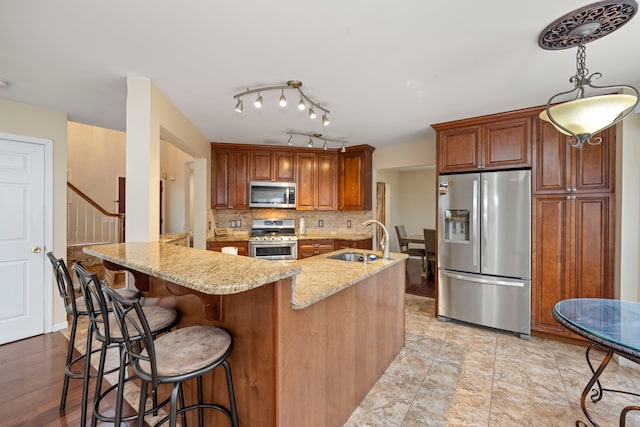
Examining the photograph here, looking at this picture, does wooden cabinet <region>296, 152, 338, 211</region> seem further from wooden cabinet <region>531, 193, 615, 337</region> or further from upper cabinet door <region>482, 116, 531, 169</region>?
wooden cabinet <region>531, 193, 615, 337</region>

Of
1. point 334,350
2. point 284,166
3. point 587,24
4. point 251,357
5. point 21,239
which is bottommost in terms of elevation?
point 334,350

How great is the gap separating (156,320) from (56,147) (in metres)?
2.81

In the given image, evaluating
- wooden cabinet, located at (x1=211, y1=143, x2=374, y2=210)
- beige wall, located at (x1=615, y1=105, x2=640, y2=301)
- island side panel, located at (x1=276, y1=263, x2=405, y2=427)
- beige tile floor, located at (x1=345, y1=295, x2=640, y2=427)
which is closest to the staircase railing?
wooden cabinet, located at (x1=211, y1=143, x2=374, y2=210)

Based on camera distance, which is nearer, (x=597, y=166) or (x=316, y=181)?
(x=597, y=166)

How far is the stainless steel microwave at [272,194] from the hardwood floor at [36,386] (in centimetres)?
281

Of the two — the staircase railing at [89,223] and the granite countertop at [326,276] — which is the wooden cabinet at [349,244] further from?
the staircase railing at [89,223]

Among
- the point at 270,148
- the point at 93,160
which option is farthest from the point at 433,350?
the point at 93,160

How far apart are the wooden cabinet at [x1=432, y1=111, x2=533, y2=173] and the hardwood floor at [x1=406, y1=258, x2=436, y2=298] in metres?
2.11

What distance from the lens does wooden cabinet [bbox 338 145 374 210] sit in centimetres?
471

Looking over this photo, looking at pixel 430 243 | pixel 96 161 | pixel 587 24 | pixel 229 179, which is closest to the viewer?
pixel 587 24

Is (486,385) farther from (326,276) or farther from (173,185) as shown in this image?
(173,185)

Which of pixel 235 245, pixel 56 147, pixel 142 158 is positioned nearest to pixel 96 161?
pixel 56 147

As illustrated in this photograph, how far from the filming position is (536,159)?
2.85 metres

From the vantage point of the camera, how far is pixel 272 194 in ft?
15.3
